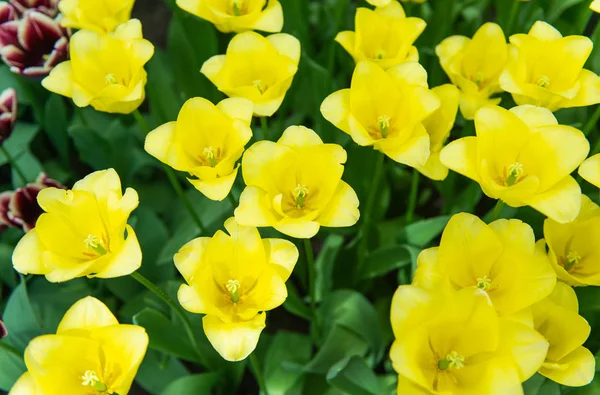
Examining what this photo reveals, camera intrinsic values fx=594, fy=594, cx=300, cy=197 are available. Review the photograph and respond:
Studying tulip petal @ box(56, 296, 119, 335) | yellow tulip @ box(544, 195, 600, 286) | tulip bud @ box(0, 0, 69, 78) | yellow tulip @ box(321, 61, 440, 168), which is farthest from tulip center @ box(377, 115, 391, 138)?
tulip bud @ box(0, 0, 69, 78)

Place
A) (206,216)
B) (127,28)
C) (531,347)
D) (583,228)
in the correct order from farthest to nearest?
(206,216), (127,28), (583,228), (531,347)

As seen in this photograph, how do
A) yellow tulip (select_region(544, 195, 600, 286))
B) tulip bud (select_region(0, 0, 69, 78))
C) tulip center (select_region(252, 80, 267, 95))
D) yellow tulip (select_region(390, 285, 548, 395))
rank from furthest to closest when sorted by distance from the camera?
tulip bud (select_region(0, 0, 69, 78)), tulip center (select_region(252, 80, 267, 95)), yellow tulip (select_region(544, 195, 600, 286)), yellow tulip (select_region(390, 285, 548, 395))

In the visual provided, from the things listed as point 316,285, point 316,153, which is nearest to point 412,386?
point 316,153

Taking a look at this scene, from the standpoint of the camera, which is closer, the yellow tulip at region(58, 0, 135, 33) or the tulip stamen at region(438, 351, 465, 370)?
the tulip stamen at region(438, 351, 465, 370)

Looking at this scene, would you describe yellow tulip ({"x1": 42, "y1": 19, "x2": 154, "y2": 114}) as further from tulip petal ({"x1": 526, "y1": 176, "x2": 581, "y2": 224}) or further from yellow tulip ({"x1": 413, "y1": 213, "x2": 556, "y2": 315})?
tulip petal ({"x1": 526, "y1": 176, "x2": 581, "y2": 224})

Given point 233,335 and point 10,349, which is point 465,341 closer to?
point 233,335

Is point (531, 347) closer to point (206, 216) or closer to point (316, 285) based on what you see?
point (316, 285)

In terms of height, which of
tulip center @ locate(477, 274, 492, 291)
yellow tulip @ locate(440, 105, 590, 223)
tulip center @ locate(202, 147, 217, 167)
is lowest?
tulip center @ locate(477, 274, 492, 291)
